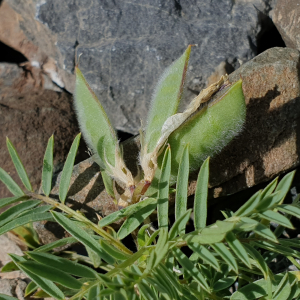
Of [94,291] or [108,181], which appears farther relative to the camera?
[108,181]

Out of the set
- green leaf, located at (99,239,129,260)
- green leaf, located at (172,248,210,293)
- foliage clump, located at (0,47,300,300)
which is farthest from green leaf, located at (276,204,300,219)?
green leaf, located at (99,239,129,260)

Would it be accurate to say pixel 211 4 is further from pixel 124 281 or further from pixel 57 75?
pixel 124 281

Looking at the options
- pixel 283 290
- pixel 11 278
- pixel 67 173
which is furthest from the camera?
pixel 11 278

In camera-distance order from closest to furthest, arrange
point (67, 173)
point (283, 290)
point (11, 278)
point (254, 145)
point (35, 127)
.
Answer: point (283, 290)
point (67, 173)
point (254, 145)
point (11, 278)
point (35, 127)

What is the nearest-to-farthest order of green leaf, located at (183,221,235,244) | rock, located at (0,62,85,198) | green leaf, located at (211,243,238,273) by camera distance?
green leaf, located at (183,221,235,244) < green leaf, located at (211,243,238,273) < rock, located at (0,62,85,198)

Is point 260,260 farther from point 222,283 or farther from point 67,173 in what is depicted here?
point 67,173

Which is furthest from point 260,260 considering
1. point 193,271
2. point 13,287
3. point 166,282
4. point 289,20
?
point 289,20

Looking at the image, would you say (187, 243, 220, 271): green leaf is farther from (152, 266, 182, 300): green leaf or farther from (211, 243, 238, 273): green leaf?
(152, 266, 182, 300): green leaf
